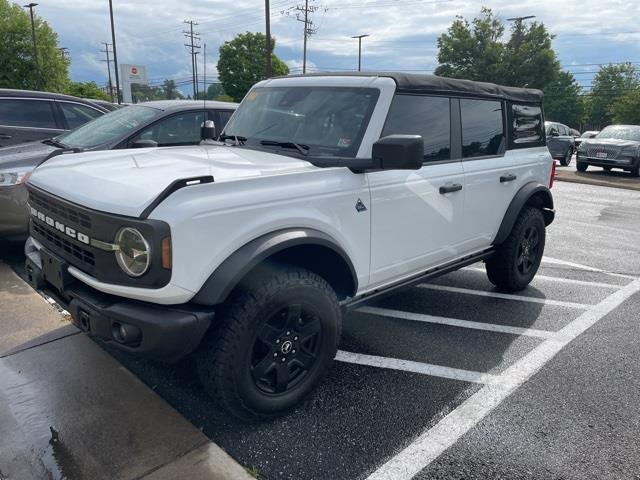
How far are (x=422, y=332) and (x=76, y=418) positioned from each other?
251 centimetres

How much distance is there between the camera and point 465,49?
142ft

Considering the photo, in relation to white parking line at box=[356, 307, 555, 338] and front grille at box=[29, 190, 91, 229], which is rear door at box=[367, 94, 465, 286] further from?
front grille at box=[29, 190, 91, 229]

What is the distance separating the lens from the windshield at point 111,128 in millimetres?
5355

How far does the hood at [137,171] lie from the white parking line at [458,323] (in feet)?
6.07

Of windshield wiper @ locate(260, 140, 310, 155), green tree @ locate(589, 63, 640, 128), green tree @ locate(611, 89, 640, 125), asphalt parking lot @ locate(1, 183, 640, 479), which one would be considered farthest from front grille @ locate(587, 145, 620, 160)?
green tree @ locate(589, 63, 640, 128)

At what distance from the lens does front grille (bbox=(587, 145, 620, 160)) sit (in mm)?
15859

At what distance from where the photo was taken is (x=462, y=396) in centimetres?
313

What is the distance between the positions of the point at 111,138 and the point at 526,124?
4.17 m

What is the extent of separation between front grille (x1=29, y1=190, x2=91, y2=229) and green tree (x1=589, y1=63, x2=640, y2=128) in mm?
78878

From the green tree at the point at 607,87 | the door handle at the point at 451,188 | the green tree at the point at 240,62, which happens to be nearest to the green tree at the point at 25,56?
the green tree at the point at 240,62

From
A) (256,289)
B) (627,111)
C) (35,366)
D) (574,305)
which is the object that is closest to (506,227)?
(574,305)

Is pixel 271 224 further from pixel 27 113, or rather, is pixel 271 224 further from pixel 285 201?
pixel 27 113

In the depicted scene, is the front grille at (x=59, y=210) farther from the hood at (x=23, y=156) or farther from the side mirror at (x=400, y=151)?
the hood at (x=23, y=156)

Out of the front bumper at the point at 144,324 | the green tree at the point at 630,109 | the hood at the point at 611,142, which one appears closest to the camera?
the front bumper at the point at 144,324
